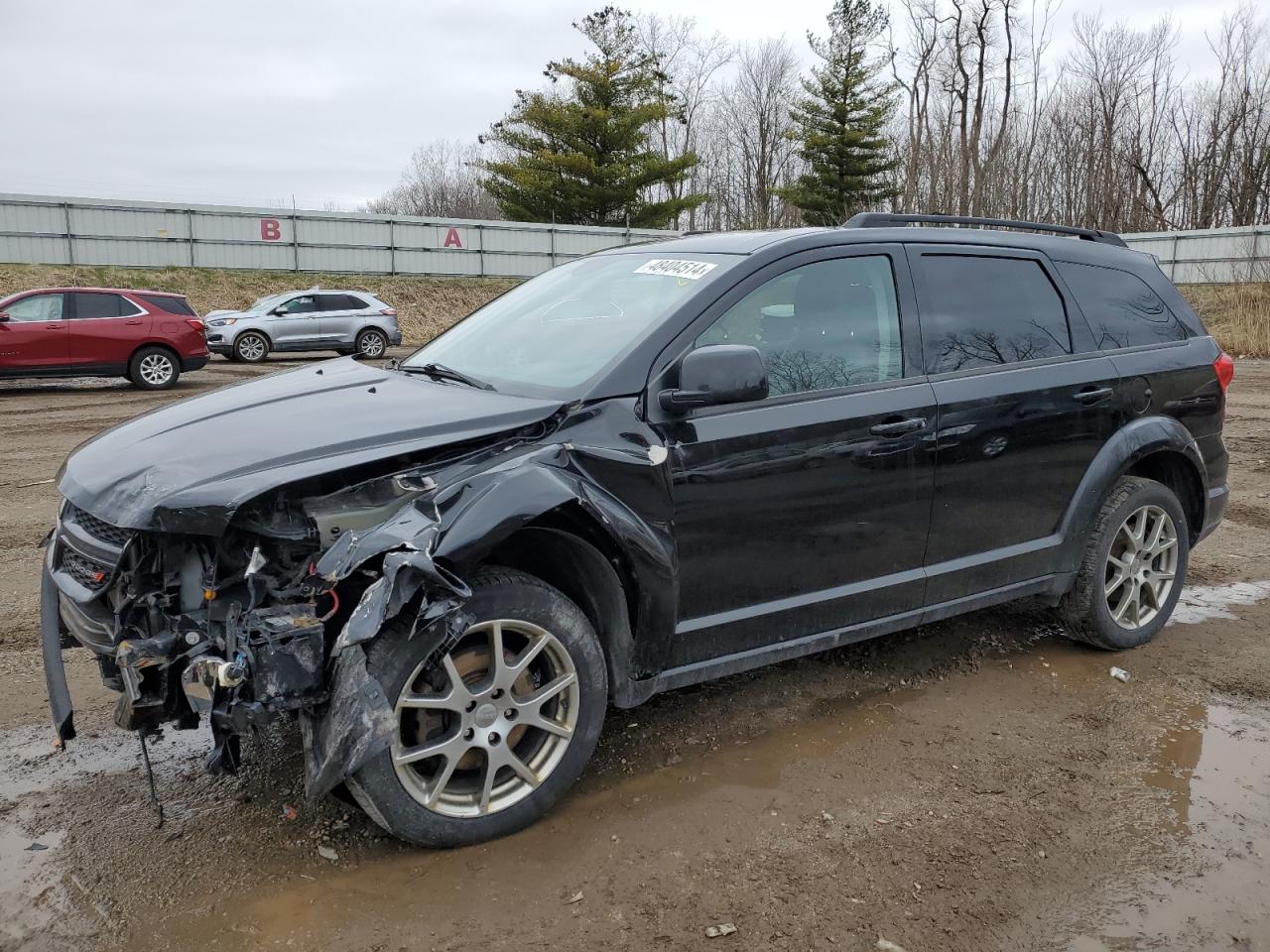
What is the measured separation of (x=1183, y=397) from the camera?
15.0 feet

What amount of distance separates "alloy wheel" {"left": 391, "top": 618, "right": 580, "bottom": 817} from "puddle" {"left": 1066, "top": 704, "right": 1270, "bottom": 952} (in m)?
1.56

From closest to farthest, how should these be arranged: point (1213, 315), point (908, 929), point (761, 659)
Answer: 1. point (908, 929)
2. point (761, 659)
3. point (1213, 315)

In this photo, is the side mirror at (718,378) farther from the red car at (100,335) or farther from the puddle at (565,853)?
the red car at (100,335)

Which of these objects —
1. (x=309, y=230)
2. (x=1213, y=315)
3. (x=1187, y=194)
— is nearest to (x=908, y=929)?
(x=1213, y=315)

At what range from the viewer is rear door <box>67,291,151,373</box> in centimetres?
1523

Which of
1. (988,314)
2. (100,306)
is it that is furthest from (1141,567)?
(100,306)

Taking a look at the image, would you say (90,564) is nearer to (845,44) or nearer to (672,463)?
(672,463)

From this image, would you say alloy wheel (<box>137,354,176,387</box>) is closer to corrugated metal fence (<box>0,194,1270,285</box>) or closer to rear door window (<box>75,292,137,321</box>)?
rear door window (<box>75,292,137,321</box>)

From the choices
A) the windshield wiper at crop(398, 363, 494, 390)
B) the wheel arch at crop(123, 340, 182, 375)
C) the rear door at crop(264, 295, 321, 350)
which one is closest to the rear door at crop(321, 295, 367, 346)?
the rear door at crop(264, 295, 321, 350)

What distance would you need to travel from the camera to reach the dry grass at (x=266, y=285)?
25531mm

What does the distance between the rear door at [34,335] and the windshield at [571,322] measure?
44.3ft

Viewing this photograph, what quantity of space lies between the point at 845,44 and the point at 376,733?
45.7 metres

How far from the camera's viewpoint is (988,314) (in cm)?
404

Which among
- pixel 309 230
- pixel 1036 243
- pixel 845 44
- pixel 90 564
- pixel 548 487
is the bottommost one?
pixel 90 564
